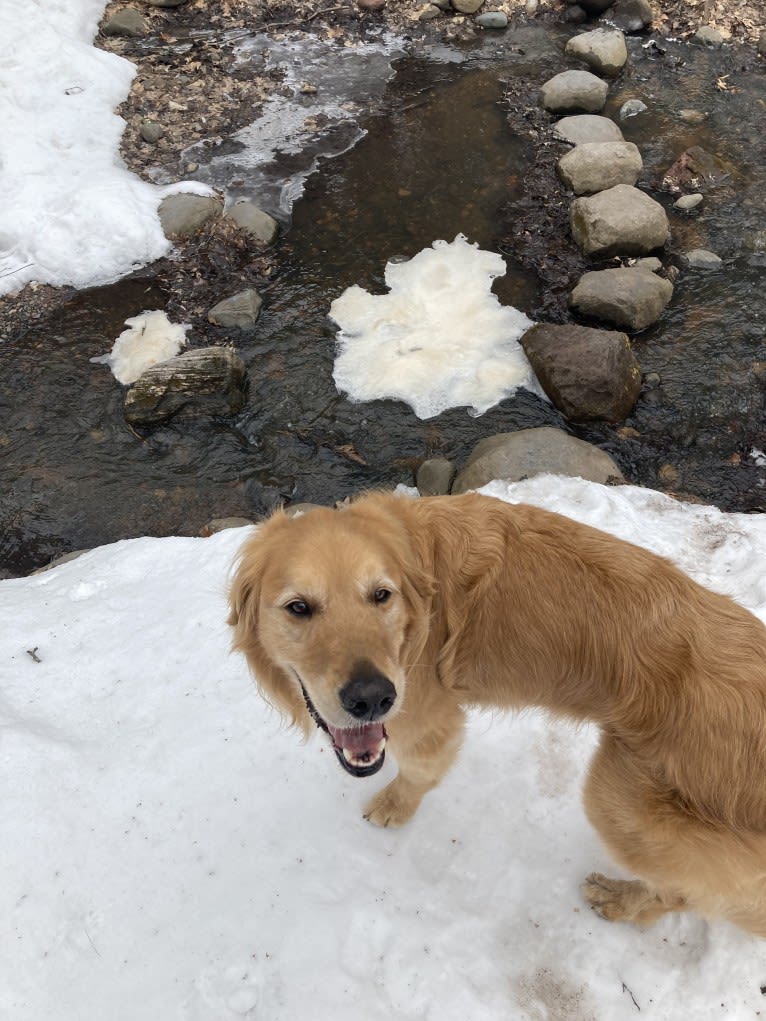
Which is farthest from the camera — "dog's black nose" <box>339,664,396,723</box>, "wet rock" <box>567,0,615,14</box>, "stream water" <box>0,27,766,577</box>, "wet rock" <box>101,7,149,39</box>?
"wet rock" <box>567,0,615,14</box>

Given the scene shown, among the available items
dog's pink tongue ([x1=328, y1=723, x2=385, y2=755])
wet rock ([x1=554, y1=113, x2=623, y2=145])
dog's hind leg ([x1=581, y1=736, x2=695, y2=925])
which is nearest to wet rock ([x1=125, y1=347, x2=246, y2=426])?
dog's pink tongue ([x1=328, y1=723, x2=385, y2=755])

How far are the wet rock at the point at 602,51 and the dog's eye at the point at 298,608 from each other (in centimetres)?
1153

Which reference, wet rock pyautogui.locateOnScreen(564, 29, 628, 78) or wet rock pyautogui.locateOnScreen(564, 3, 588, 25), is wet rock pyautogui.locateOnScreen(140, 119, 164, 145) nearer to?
wet rock pyautogui.locateOnScreen(564, 29, 628, 78)

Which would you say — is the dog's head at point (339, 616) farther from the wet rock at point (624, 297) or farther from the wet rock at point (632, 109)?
the wet rock at point (632, 109)

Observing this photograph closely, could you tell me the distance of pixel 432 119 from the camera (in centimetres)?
988

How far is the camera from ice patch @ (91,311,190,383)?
6.89m

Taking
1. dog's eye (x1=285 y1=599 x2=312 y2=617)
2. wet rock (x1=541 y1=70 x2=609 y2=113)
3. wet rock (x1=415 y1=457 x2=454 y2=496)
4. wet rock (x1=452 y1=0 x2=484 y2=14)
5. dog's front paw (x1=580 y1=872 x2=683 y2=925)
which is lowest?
wet rock (x1=415 y1=457 x2=454 y2=496)

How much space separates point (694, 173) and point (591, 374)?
A: 15.0 ft

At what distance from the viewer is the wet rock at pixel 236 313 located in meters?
7.23

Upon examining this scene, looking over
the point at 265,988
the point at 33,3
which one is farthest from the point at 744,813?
the point at 33,3

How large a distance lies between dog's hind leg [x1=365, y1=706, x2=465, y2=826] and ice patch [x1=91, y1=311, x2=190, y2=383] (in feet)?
16.6

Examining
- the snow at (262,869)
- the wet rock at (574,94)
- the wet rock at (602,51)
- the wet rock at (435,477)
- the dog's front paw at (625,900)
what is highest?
the wet rock at (602,51)

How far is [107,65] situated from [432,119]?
524cm

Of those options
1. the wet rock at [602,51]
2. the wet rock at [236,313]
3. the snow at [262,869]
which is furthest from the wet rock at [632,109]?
the snow at [262,869]
